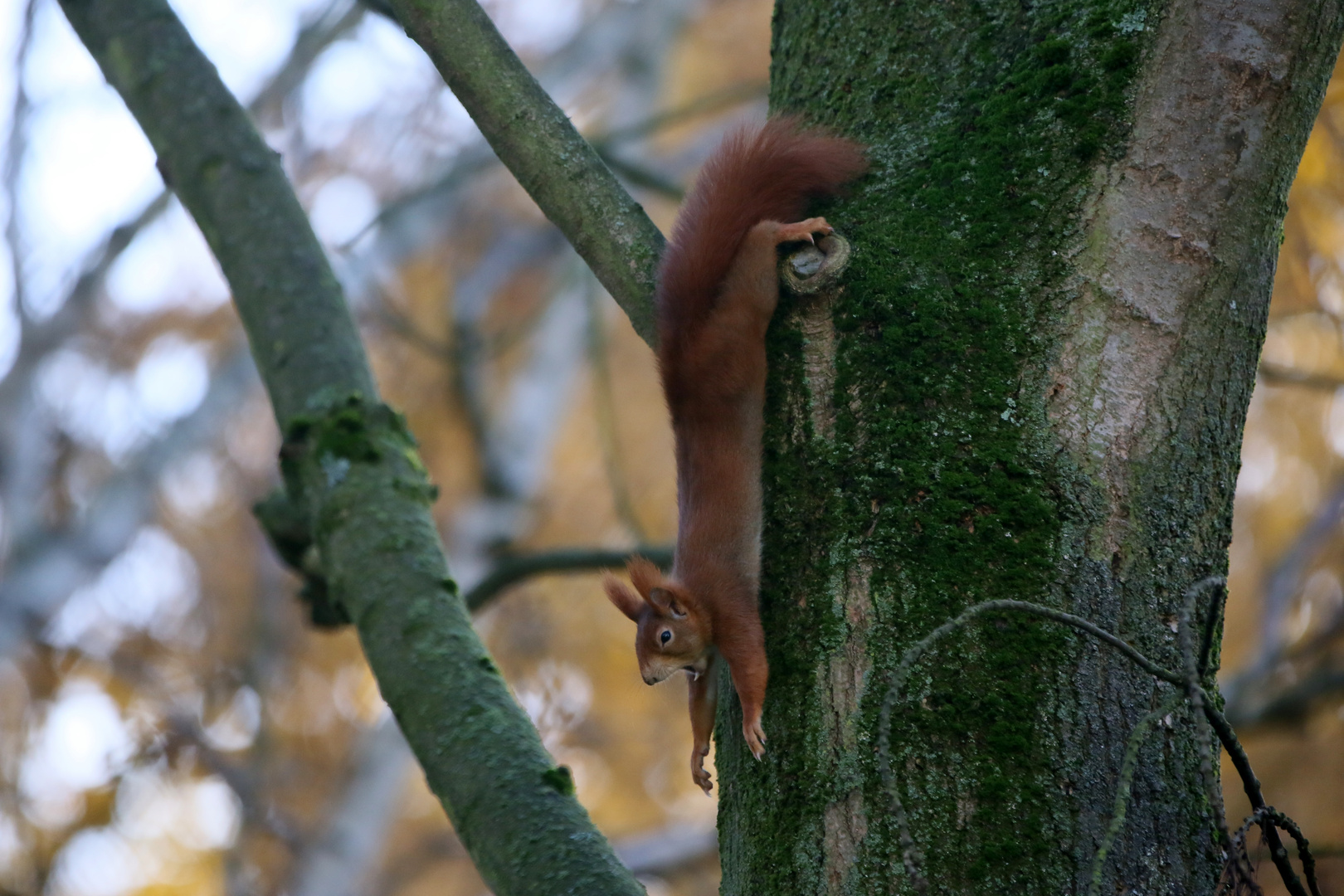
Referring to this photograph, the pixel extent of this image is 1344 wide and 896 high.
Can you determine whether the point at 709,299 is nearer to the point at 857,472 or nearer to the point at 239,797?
the point at 857,472

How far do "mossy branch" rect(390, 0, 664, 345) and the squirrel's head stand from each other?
80 centimetres

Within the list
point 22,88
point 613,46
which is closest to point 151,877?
point 22,88

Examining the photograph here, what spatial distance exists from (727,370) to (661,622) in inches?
28.4

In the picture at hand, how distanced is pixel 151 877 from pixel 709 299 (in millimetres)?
8453

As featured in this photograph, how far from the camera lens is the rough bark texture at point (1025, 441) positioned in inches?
50.4

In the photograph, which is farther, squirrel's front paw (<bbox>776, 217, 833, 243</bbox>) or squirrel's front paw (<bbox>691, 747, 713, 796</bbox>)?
squirrel's front paw (<bbox>691, 747, 713, 796</bbox>)

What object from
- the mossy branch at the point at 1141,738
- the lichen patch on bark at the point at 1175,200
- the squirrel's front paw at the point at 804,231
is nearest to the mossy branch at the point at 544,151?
the squirrel's front paw at the point at 804,231

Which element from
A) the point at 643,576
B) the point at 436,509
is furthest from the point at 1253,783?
the point at 436,509

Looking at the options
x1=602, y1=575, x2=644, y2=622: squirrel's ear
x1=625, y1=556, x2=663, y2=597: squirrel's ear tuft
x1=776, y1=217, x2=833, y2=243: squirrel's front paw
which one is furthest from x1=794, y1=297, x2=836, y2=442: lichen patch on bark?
x1=602, y1=575, x2=644, y2=622: squirrel's ear

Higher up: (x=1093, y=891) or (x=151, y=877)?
(x=151, y=877)

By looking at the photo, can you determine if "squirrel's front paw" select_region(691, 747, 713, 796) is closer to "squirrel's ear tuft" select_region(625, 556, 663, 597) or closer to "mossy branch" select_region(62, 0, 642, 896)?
"squirrel's ear tuft" select_region(625, 556, 663, 597)

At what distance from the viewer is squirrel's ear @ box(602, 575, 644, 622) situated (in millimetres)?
2627

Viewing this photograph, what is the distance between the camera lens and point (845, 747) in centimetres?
134

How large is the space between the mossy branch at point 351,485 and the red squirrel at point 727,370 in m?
0.34
